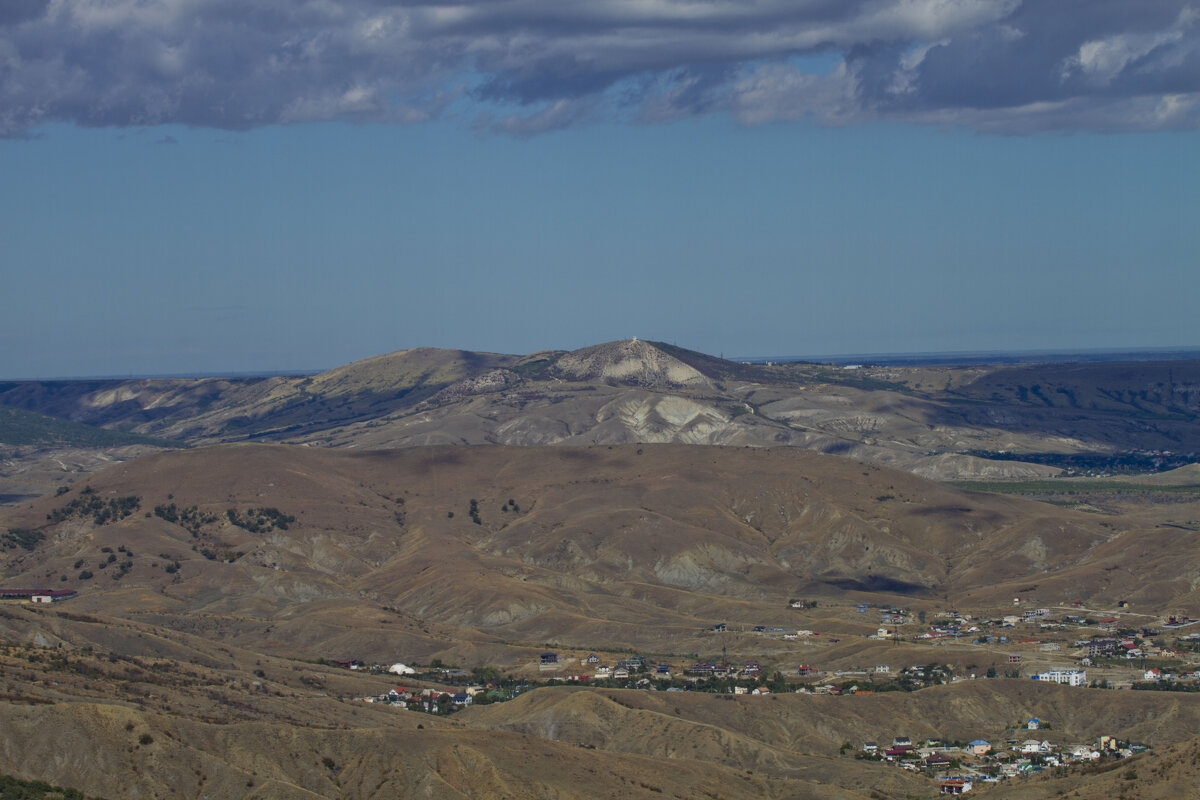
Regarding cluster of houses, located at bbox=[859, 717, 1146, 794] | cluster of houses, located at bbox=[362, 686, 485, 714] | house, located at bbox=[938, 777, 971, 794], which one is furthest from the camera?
cluster of houses, located at bbox=[362, 686, 485, 714]

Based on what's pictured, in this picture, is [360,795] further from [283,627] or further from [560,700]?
[283,627]

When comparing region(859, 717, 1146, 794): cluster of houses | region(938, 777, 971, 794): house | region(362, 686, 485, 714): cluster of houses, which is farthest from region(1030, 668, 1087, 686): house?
region(362, 686, 485, 714): cluster of houses

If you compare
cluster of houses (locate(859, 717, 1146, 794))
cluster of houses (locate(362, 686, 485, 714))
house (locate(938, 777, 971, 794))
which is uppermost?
cluster of houses (locate(362, 686, 485, 714))

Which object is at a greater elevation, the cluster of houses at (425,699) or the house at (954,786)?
the cluster of houses at (425,699)

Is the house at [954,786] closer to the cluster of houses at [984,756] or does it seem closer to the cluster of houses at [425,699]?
the cluster of houses at [984,756]

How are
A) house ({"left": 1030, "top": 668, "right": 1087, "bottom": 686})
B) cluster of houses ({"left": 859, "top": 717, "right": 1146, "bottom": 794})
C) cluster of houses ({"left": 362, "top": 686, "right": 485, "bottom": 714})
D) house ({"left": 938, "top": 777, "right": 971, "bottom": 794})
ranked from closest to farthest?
house ({"left": 938, "top": 777, "right": 971, "bottom": 794}) → cluster of houses ({"left": 859, "top": 717, "right": 1146, "bottom": 794}) → cluster of houses ({"left": 362, "top": 686, "right": 485, "bottom": 714}) → house ({"left": 1030, "top": 668, "right": 1087, "bottom": 686})

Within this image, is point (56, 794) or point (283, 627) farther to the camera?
point (283, 627)

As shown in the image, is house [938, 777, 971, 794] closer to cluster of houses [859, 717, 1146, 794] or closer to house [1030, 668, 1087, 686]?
cluster of houses [859, 717, 1146, 794]

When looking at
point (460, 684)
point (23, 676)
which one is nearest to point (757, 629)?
point (460, 684)

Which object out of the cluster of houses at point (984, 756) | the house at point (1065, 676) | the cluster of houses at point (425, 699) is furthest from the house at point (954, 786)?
the cluster of houses at point (425, 699)
